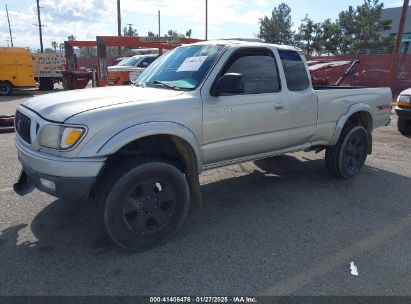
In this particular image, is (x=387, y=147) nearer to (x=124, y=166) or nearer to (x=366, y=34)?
(x=124, y=166)

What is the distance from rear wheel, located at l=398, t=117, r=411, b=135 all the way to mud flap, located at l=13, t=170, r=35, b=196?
8.33m

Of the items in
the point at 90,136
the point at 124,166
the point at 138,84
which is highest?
the point at 138,84

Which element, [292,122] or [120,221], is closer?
[120,221]

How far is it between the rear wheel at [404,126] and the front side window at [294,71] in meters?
5.31

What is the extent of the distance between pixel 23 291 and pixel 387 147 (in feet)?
23.8

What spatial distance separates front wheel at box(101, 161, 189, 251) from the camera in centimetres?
329

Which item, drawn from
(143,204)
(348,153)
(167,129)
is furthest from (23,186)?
(348,153)

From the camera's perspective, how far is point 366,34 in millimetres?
47875

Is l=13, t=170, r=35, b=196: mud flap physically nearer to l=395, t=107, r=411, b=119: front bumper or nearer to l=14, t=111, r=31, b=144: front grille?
l=14, t=111, r=31, b=144: front grille

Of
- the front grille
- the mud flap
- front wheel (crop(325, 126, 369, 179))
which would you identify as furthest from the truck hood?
front wheel (crop(325, 126, 369, 179))

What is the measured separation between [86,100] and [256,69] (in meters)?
1.98

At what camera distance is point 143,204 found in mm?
3498

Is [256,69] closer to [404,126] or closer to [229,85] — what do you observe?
[229,85]

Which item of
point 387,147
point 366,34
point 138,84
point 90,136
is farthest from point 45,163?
point 366,34
